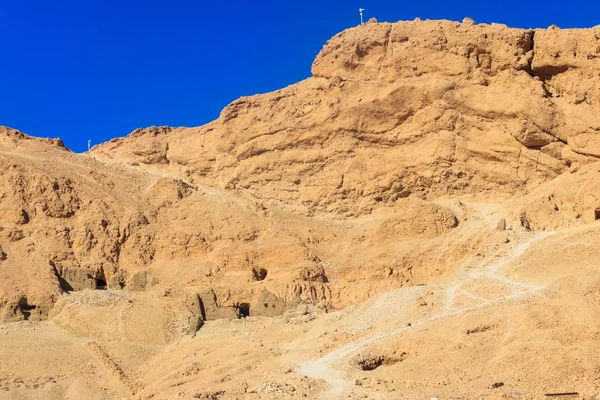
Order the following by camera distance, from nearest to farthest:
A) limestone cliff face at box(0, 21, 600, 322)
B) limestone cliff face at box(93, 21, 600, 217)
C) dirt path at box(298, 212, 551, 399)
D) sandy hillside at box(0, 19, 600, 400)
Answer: dirt path at box(298, 212, 551, 399), sandy hillside at box(0, 19, 600, 400), limestone cliff face at box(0, 21, 600, 322), limestone cliff face at box(93, 21, 600, 217)

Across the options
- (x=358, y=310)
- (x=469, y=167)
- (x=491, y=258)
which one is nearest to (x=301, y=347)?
(x=358, y=310)

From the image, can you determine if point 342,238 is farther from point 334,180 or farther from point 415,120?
point 415,120

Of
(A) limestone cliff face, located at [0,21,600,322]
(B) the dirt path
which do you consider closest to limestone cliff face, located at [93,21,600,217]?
(A) limestone cliff face, located at [0,21,600,322]

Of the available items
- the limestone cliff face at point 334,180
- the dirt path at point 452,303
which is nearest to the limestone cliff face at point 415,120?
the limestone cliff face at point 334,180

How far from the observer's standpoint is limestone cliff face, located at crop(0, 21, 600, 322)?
31.8 metres

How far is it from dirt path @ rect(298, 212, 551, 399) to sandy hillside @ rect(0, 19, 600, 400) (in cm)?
11

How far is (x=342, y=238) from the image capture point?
36.1 m

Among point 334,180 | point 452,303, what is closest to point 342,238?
point 334,180

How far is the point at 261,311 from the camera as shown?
3062cm

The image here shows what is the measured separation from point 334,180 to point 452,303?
50.3 feet

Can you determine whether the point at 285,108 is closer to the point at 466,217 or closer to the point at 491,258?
the point at 466,217

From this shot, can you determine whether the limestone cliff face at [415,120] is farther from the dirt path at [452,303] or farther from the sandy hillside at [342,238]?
the dirt path at [452,303]

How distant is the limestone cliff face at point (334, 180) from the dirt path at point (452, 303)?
202cm

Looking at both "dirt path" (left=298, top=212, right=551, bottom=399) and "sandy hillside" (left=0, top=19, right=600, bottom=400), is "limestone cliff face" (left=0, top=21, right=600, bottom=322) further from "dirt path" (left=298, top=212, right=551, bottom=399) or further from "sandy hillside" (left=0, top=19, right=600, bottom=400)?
"dirt path" (left=298, top=212, right=551, bottom=399)
